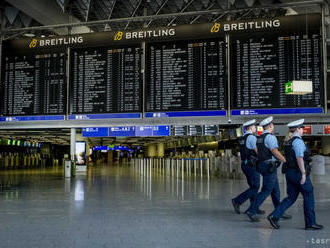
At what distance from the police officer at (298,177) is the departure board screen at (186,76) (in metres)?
5.53

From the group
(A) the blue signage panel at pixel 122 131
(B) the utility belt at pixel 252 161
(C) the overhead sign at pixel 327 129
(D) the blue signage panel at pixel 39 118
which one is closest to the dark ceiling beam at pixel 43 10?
(D) the blue signage panel at pixel 39 118

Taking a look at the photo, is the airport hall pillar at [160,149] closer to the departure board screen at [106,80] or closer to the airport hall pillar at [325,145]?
the airport hall pillar at [325,145]

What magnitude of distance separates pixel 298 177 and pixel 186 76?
623 centimetres

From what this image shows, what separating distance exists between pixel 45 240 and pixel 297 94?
25.1 ft

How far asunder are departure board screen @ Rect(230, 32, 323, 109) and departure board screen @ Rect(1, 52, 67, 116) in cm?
527

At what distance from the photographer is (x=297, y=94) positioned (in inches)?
391

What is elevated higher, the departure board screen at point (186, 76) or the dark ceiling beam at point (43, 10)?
the dark ceiling beam at point (43, 10)

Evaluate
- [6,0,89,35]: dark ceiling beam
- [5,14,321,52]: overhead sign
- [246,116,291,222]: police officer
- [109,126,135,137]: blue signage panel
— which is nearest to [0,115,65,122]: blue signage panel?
[109,126,135,137]: blue signage panel

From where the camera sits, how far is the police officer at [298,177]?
16.1 feet

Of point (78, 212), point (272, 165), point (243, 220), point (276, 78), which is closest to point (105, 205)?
point (78, 212)

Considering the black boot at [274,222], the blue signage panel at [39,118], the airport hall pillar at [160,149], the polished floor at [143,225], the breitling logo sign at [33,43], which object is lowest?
the polished floor at [143,225]

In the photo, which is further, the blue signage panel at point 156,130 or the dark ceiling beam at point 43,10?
the dark ceiling beam at point 43,10

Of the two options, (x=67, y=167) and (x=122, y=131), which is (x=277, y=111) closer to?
(x=122, y=131)

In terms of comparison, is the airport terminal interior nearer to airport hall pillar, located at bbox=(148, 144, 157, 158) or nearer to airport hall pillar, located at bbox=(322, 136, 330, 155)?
airport hall pillar, located at bbox=(322, 136, 330, 155)
